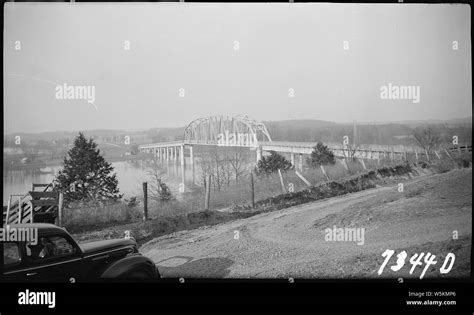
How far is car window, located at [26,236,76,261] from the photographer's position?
12.4ft

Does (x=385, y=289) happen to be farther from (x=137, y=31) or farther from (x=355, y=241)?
(x=137, y=31)

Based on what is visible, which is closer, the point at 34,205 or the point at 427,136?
the point at 34,205

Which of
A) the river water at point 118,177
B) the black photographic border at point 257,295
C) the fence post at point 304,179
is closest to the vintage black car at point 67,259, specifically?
the black photographic border at point 257,295

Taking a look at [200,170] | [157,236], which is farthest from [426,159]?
[157,236]

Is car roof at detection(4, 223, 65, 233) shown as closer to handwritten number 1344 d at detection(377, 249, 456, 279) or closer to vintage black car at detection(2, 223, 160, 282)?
vintage black car at detection(2, 223, 160, 282)

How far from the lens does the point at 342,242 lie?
4309mm

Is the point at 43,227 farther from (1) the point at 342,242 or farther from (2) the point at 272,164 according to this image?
(1) the point at 342,242

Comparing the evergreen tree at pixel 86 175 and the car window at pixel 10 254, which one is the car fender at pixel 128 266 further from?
the car window at pixel 10 254

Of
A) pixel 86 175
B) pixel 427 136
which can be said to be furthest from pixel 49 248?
pixel 427 136

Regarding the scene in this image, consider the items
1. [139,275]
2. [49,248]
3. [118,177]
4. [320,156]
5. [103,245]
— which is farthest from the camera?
[320,156]

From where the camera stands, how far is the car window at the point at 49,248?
3775 millimetres

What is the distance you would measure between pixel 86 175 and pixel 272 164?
1.71m

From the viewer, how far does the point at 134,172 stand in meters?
4.38

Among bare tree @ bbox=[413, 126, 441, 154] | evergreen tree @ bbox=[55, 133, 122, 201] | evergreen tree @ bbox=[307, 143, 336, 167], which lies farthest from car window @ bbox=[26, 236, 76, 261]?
bare tree @ bbox=[413, 126, 441, 154]
